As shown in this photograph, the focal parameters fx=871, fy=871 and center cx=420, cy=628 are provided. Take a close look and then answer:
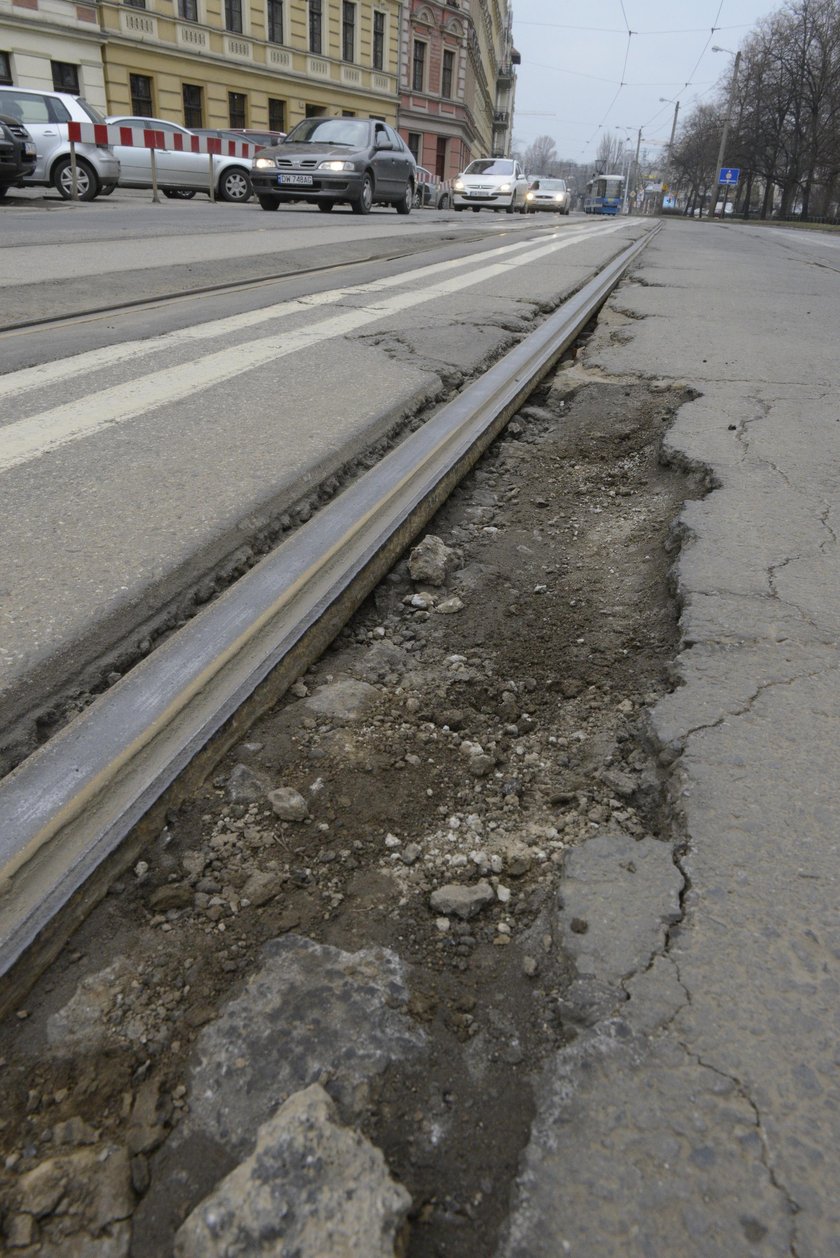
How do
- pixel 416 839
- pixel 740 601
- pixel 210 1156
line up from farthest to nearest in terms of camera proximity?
pixel 740 601, pixel 416 839, pixel 210 1156

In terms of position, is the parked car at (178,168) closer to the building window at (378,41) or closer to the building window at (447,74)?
the building window at (378,41)

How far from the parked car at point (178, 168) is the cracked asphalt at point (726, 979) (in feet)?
65.8

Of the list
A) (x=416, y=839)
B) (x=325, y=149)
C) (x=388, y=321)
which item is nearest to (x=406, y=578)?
(x=416, y=839)

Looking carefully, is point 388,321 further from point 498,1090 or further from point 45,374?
point 498,1090

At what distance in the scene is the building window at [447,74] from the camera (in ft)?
146

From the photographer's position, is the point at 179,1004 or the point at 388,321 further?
the point at 388,321

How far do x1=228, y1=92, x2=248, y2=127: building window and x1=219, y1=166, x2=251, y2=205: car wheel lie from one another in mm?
13899

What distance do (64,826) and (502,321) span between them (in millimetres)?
5525

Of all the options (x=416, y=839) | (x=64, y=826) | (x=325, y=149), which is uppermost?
(x=325, y=149)

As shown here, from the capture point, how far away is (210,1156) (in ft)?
3.70

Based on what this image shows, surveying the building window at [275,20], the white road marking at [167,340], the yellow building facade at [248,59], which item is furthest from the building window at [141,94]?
the white road marking at [167,340]

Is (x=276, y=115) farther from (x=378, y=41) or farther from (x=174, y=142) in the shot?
(x=174, y=142)

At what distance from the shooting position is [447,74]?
45125mm

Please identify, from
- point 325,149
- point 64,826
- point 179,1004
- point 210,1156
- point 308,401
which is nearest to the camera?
point 210,1156
